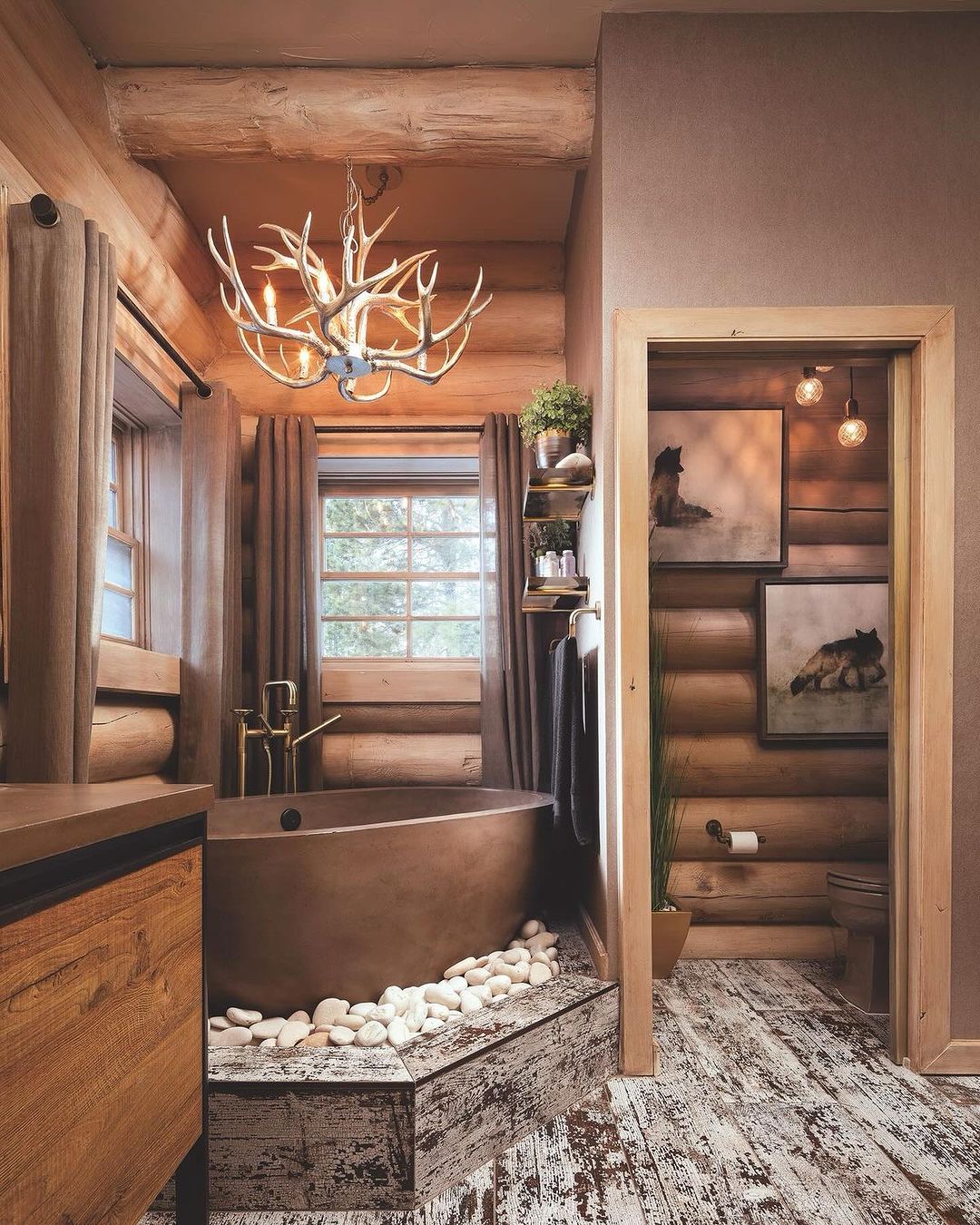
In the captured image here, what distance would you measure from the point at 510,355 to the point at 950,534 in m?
2.12

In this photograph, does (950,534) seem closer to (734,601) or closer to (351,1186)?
(734,601)

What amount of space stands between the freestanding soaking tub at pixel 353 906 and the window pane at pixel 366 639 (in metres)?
1.46

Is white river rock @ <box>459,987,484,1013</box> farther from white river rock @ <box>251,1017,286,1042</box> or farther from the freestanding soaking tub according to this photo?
white river rock @ <box>251,1017,286,1042</box>

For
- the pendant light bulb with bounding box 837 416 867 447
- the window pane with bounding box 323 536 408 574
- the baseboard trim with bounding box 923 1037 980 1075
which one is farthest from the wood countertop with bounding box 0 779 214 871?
the pendant light bulb with bounding box 837 416 867 447

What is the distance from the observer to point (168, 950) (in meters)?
1.24

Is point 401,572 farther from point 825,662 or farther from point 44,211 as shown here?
point 44,211

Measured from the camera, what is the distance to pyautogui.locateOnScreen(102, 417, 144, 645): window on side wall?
10.6ft

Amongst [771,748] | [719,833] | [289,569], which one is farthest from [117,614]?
[771,748]

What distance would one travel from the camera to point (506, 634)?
356cm

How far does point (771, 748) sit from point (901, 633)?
1.13 meters

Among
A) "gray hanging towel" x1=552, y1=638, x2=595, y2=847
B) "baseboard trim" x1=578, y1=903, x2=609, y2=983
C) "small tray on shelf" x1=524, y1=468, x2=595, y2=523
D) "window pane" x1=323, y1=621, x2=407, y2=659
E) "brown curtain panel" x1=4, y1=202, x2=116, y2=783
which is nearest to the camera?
"brown curtain panel" x1=4, y1=202, x2=116, y2=783

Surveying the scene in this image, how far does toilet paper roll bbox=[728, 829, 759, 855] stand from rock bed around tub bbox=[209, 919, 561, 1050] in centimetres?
99

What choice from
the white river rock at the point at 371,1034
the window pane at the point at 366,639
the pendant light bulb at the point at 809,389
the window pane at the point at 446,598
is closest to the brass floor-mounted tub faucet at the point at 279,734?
the window pane at the point at 366,639

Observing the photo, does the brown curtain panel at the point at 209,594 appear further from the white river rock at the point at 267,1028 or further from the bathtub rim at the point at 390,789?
the white river rock at the point at 267,1028
